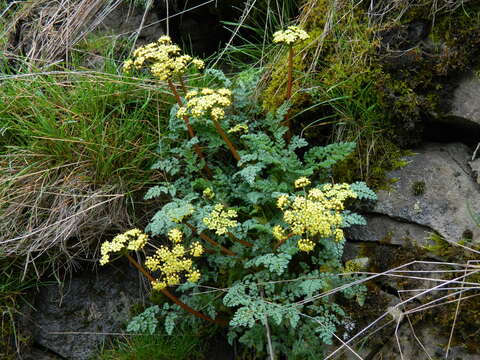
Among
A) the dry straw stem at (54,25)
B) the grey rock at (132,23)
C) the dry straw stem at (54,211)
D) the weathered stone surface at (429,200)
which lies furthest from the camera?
the grey rock at (132,23)

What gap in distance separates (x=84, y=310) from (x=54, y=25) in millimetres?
2307

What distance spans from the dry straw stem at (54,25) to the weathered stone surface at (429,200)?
2491mm

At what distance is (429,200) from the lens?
2.63m

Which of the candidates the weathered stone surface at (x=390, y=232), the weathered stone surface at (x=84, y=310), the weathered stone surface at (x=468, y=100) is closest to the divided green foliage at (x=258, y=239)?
the weathered stone surface at (x=390, y=232)

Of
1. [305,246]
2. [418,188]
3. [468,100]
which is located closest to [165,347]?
[305,246]

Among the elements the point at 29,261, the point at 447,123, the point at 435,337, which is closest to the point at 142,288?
the point at 29,261

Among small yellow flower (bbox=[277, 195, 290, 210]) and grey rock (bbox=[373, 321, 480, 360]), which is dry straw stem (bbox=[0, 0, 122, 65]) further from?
grey rock (bbox=[373, 321, 480, 360])

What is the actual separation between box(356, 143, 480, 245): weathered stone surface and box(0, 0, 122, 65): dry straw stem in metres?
2.49

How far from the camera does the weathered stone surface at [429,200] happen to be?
2.52 meters

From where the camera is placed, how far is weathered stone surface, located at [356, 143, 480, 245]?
8.27ft

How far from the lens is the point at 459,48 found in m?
2.77

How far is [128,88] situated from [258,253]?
1.49 metres

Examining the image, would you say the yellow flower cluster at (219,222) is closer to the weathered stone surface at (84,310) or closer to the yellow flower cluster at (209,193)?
the yellow flower cluster at (209,193)

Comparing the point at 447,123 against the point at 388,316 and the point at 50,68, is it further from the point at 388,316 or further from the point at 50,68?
the point at 50,68
